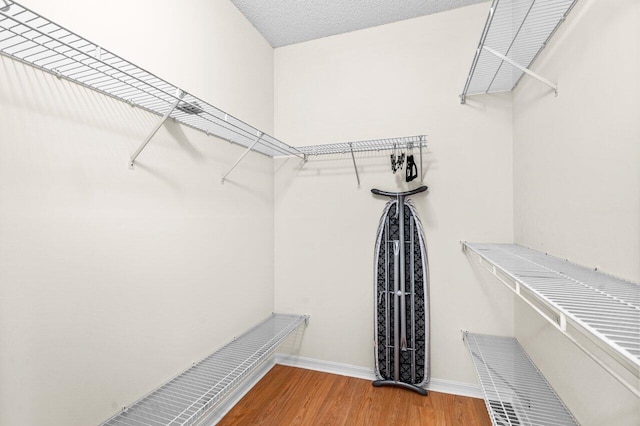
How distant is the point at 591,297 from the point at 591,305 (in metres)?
0.10

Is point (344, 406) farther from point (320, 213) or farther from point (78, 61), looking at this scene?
point (78, 61)

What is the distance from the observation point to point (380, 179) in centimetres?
222

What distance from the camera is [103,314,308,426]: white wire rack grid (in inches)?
45.6

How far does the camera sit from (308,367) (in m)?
2.36

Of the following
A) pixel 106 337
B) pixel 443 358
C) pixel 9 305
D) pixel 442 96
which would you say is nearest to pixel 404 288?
pixel 443 358

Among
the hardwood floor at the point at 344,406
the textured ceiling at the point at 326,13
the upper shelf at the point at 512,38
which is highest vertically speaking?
the textured ceiling at the point at 326,13

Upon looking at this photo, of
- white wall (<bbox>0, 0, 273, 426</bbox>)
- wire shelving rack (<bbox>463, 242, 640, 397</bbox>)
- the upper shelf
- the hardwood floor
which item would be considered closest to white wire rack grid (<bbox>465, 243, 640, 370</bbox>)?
wire shelving rack (<bbox>463, 242, 640, 397</bbox>)

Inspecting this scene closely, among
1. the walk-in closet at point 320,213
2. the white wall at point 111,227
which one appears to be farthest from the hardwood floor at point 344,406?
the white wall at point 111,227

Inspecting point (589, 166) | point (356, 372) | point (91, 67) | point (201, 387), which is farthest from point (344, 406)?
point (91, 67)

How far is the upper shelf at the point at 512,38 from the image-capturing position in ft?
4.02

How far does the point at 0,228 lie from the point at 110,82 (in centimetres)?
62

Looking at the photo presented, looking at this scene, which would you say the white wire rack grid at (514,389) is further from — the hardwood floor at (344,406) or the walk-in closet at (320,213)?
the hardwood floor at (344,406)

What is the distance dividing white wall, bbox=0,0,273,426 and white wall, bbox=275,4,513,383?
2.03 feet

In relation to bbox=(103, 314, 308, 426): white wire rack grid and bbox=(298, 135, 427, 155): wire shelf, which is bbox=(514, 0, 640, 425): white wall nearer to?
bbox=(298, 135, 427, 155): wire shelf
